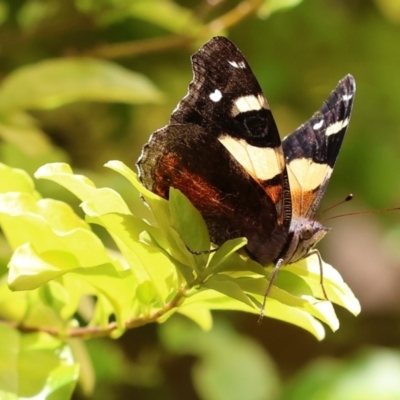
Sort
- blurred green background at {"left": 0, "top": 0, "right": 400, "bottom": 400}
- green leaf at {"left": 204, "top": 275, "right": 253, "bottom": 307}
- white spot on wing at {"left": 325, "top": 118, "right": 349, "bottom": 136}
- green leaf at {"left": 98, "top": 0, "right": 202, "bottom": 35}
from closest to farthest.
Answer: green leaf at {"left": 204, "top": 275, "right": 253, "bottom": 307}
white spot on wing at {"left": 325, "top": 118, "right": 349, "bottom": 136}
green leaf at {"left": 98, "top": 0, "right": 202, "bottom": 35}
blurred green background at {"left": 0, "top": 0, "right": 400, "bottom": 400}

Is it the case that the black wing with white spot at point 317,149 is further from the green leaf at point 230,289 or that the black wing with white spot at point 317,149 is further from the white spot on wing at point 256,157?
the green leaf at point 230,289

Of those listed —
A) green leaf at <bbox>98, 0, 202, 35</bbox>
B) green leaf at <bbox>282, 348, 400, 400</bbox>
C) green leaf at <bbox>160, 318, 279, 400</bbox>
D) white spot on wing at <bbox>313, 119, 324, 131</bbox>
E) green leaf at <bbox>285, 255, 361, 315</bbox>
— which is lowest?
green leaf at <bbox>160, 318, 279, 400</bbox>

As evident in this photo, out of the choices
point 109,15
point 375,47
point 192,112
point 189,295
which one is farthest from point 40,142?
A: point 375,47

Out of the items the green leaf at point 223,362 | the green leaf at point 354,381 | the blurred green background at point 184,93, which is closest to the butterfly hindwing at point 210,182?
the blurred green background at point 184,93

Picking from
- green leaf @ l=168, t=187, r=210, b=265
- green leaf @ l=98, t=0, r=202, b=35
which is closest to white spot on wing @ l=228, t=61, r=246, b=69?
green leaf @ l=168, t=187, r=210, b=265

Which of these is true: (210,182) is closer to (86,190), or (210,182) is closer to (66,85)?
(86,190)

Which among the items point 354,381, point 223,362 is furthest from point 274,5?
point 223,362

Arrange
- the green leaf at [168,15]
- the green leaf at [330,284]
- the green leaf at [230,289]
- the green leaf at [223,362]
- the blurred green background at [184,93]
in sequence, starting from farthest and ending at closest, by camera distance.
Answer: the green leaf at [223,362]
the blurred green background at [184,93]
the green leaf at [168,15]
the green leaf at [330,284]
the green leaf at [230,289]

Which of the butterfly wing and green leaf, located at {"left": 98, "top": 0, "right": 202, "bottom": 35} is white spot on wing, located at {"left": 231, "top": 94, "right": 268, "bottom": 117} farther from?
green leaf, located at {"left": 98, "top": 0, "right": 202, "bottom": 35}
